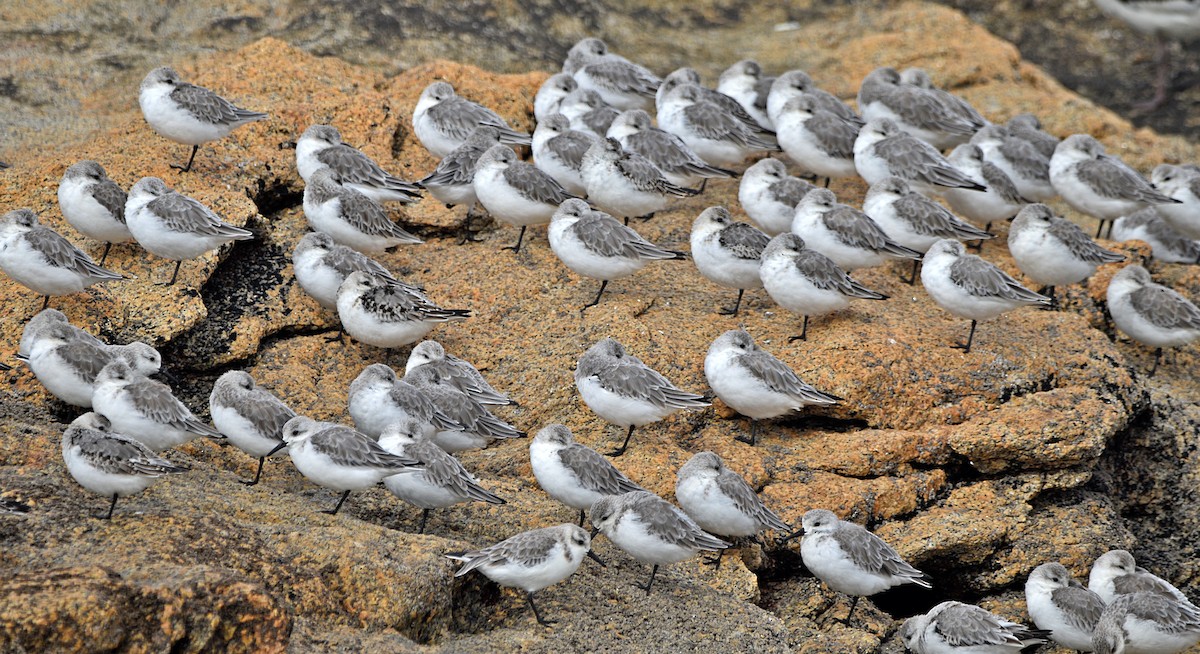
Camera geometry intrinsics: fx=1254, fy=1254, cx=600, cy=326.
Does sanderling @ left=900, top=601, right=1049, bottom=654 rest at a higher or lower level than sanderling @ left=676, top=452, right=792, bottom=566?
lower

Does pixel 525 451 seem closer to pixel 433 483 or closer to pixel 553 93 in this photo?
pixel 433 483

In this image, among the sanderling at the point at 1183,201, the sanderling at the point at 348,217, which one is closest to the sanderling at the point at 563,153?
the sanderling at the point at 348,217

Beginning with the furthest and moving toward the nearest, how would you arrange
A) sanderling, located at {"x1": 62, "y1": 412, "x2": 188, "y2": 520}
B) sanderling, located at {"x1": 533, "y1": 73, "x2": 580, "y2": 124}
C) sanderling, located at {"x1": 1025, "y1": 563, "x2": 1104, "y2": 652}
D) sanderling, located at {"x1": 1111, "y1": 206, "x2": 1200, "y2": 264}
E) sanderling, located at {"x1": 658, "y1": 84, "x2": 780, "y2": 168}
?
sanderling, located at {"x1": 533, "y1": 73, "x2": 580, "y2": 124}, sanderling, located at {"x1": 658, "y1": 84, "x2": 780, "y2": 168}, sanderling, located at {"x1": 1111, "y1": 206, "x2": 1200, "y2": 264}, sanderling, located at {"x1": 1025, "y1": 563, "x2": 1104, "y2": 652}, sanderling, located at {"x1": 62, "y1": 412, "x2": 188, "y2": 520}

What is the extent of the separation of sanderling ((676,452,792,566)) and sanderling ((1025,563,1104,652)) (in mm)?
1799

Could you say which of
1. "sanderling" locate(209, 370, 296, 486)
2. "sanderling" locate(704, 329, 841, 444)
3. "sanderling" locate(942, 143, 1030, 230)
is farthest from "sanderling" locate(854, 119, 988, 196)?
"sanderling" locate(209, 370, 296, 486)

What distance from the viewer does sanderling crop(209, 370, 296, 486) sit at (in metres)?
8.81

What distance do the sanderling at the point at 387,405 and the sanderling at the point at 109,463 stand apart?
184 cm

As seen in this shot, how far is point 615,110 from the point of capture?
551 inches

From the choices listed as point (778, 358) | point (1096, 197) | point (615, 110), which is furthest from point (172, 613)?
point (1096, 197)

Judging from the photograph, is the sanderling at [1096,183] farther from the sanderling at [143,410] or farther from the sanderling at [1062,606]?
the sanderling at [143,410]

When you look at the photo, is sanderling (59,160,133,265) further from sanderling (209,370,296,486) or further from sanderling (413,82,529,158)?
sanderling (413,82,529,158)

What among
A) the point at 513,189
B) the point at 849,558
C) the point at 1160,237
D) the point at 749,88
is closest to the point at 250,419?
the point at 513,189

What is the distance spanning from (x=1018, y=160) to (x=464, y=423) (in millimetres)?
7411

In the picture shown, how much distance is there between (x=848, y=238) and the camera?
11.2 m
